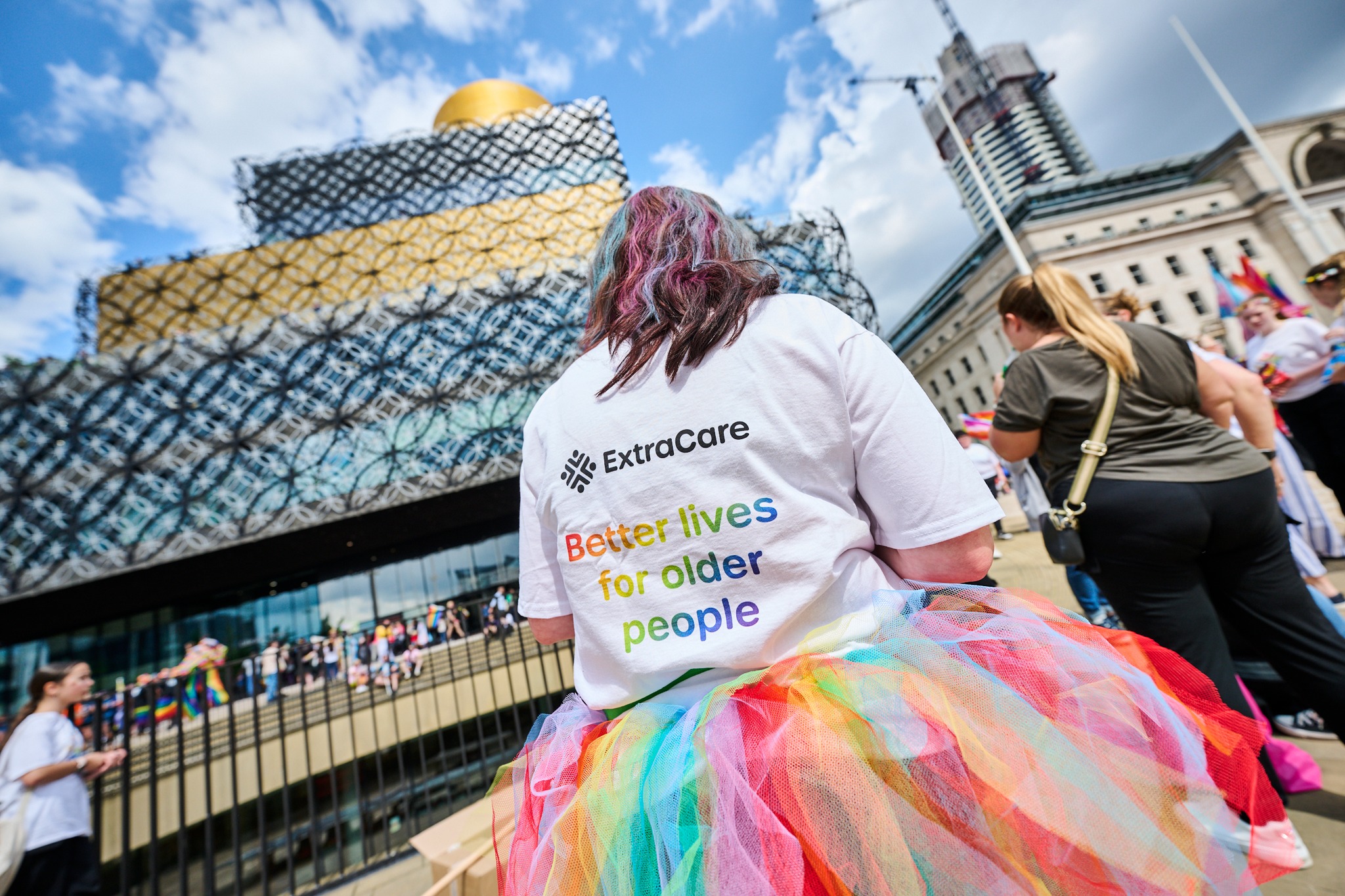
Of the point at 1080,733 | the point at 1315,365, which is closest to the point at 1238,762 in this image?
the point at 1080,733

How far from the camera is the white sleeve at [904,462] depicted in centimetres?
82

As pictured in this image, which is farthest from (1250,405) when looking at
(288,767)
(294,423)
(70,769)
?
(294,423)

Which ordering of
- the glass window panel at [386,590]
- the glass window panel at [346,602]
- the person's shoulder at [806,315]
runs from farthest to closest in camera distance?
the glass window panel at [386,590] → the glass window panel at [346,602] → the person's shoulder at [806,315]

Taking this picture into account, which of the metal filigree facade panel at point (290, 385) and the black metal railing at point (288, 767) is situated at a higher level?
the metal filigree facade panel at point (290, 385)

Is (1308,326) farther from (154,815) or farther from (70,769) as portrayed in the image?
(154,815)

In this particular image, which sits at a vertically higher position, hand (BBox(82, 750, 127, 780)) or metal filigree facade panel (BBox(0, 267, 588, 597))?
metal filigree facade panel (BBox(0, 267, 588, 597))

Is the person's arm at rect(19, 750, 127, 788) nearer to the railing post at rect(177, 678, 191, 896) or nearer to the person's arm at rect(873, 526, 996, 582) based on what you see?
the railing post at rect(177, 678, 191, 896)

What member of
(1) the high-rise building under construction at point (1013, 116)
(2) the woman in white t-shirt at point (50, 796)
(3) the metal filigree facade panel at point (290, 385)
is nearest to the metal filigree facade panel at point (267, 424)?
(3) the metal filigree facade panel at point (290, 385)

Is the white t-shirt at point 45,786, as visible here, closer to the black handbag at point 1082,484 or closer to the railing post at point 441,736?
the railing post at point 441,736

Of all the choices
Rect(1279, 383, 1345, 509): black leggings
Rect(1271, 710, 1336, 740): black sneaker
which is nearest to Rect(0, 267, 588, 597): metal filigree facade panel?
Rect(1279, 383, 1345, 509): black leggings

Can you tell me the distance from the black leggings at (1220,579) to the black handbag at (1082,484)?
0.19 feet

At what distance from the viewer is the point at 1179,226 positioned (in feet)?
124

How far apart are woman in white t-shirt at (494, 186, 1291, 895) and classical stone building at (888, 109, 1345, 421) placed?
131 feet

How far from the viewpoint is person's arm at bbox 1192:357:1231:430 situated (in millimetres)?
1857
